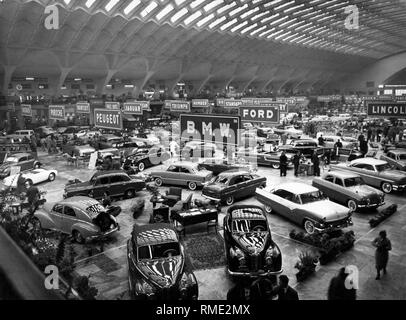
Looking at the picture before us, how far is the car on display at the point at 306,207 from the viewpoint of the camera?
417 inches

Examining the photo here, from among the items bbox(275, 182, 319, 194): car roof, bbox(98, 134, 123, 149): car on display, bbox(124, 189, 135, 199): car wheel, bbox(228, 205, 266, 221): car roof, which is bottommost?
bbox(124, 189, 135, 199): car wheel

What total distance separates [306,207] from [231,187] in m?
3.70

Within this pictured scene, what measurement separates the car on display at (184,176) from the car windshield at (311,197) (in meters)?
5.79

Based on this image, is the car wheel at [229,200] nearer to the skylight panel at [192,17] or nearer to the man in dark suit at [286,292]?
the man in dark suit at [286,292]

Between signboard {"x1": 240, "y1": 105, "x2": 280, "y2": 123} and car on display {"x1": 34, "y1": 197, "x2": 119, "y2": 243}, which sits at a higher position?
signboard {"x1": 240, "y1": 105, "x2": 280, "y2": 123}

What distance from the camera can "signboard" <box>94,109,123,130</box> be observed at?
13.4 metres

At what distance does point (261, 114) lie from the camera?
12180 mm

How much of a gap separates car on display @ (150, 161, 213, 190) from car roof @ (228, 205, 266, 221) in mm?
6470

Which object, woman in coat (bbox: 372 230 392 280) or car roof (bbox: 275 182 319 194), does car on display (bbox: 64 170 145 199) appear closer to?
car roof (bbox: 275 182 319 194)

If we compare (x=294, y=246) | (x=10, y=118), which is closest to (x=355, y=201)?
(x=294, y=246)

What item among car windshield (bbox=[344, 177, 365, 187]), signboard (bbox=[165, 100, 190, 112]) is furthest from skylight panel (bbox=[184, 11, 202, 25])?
car windshield (bbox=[344, 177, 365, 187])

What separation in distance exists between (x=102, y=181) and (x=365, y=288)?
10.8 m
